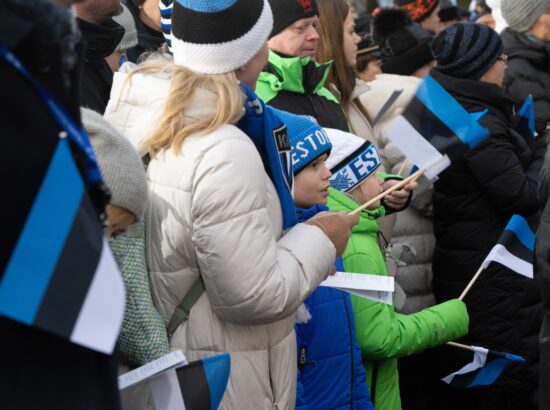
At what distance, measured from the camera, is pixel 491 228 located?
201 inches

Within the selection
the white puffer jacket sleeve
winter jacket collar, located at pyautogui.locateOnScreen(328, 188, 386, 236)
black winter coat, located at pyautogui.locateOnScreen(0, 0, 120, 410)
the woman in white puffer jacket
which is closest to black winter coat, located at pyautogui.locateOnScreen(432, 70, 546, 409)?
winter jacket collar, located at pyautogui.locateOnScreen(328, 188, 386, 236)

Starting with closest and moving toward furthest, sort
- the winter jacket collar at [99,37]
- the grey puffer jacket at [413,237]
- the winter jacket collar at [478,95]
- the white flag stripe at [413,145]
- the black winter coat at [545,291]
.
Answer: the black winter coat at [545,291], the white flag stripe at [413,145], the winter jacket collar at [99,37], the winter jacket collar at [478,95], the grey puffer jacket at [413,237]

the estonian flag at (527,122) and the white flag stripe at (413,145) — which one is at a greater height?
the white flag stripe at (413,145)

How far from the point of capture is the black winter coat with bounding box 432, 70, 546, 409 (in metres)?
4.97

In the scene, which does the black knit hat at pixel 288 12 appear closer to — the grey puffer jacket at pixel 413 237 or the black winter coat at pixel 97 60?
the grey puffer jacket at pixel 413 237

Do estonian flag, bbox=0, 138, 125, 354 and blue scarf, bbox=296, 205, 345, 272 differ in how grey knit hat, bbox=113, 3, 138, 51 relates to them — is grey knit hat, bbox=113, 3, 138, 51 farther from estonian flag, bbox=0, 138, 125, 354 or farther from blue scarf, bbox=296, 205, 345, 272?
estonian flag, bbox=0, 138, 125, 354

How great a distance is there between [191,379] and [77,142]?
3.82 feet

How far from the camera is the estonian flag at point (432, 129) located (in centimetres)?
365

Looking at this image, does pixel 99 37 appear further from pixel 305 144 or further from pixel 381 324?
pixel 381 324

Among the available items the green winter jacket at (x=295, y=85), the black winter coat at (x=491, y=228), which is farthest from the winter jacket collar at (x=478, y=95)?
the green winter jacket at (x=295, y=85)

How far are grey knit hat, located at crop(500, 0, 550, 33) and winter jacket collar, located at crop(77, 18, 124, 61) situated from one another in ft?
10.8

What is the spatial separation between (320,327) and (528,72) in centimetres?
334

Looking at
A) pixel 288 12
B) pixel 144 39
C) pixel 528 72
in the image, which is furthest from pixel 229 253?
pixel 528 72

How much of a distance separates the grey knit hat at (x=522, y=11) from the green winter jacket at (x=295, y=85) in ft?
7.52
